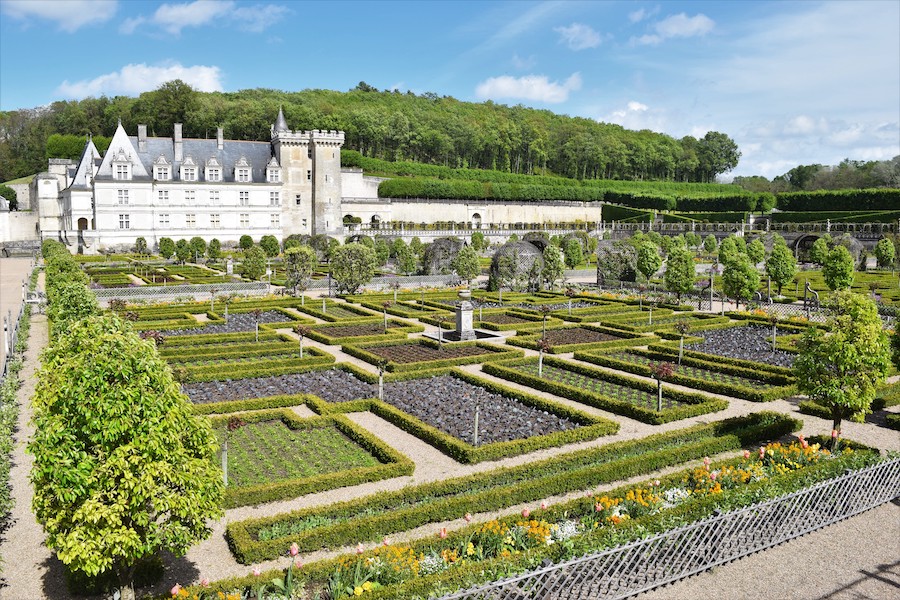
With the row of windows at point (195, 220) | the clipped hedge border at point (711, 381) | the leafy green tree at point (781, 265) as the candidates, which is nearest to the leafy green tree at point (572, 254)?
the leafy green tree at point (781, 265)

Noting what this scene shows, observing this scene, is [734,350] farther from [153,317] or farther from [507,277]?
[153,317]

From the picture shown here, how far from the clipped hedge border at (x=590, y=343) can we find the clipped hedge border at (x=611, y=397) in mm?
2025

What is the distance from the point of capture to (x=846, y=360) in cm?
1380

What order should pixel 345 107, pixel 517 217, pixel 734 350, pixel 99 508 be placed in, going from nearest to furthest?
1. pixel 99 508
2. pixel 734 350
3. pixel 517 217
4. pixel 345 107

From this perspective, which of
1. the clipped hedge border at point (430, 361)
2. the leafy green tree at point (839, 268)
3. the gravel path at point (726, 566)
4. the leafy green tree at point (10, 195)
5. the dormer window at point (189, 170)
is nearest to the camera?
the gravel path at point (726, 566)

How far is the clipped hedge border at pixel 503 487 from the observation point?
10.1 metres

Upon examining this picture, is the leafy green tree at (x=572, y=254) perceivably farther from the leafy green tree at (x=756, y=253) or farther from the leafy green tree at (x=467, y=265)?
the leafy green tree at (x=467, y=265)

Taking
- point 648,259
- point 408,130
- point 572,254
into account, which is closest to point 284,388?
point 648,259

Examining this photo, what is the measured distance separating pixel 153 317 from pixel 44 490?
2265 cm

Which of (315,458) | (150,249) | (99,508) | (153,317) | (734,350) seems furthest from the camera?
(150,249)

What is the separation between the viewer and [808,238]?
208ft

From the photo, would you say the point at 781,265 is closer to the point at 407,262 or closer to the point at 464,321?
the point at 464,321

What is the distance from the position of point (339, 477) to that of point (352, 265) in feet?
80.9

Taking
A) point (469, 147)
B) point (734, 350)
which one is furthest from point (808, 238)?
point (469, 147)
